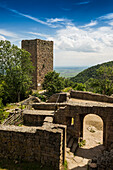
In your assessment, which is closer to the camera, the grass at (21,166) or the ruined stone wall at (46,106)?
the grass at (21,166)

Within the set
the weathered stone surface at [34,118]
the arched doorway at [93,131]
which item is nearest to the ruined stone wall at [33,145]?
the weathered stone surface at [34,118]

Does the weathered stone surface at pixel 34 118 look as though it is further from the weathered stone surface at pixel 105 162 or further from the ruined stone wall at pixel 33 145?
the weathered stone surface at pixel 105 162

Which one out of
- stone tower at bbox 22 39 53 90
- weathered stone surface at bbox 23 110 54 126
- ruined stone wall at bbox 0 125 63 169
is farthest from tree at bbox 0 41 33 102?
ruined stone wall at bbox 0 125 63 169

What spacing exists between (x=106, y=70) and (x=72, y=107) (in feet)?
59.4

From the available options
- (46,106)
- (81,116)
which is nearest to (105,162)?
(81,116)

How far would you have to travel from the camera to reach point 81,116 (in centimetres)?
1195

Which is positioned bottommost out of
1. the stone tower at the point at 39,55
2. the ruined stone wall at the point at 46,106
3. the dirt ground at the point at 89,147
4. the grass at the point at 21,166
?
the dirt ground at the point at 89,147

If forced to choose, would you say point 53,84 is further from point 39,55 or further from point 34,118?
point 34,118

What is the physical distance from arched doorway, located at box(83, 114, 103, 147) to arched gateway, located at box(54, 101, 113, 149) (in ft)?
2.82

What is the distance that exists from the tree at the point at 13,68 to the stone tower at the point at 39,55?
20.7 feet

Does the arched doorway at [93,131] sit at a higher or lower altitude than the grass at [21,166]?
lower

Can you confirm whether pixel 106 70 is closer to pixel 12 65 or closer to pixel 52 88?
pixel 52 88

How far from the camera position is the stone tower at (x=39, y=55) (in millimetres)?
28297

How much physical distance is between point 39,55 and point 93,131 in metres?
19.5
